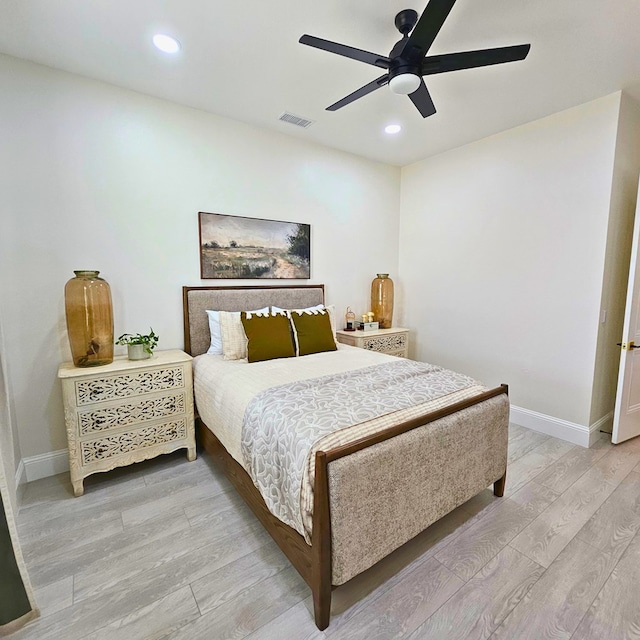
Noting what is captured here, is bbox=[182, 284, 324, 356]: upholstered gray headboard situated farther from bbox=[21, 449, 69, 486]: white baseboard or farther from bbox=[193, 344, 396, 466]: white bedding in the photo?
bbox=[21, 449, 69, 486]: white baseboard

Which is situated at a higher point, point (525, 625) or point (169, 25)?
point (169, 25)

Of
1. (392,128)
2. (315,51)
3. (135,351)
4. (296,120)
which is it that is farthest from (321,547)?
(392,128)

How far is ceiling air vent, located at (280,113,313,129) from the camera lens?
302 centimetres

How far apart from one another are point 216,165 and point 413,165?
251cm

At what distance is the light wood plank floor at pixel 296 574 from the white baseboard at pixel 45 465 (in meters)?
0.07

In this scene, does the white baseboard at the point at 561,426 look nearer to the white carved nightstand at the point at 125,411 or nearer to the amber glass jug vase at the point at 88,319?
the white carved nightstand at the point at 125,411

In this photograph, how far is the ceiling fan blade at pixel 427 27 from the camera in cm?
138

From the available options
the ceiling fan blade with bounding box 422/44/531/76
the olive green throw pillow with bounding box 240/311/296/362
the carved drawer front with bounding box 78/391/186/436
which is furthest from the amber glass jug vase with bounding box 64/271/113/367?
the ceiling fan blade with bounding box 422/44/531/76

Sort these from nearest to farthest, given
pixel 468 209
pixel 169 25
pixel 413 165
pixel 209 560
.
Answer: pixel 209 560 → pixel 169 25 → pixel 468 209 → pixel 413 165

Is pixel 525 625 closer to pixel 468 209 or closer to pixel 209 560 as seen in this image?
pixel 209 560

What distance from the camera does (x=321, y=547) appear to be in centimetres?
132

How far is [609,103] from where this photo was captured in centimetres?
261

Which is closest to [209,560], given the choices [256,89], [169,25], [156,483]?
[156,483]

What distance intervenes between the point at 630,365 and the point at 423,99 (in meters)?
2.75
